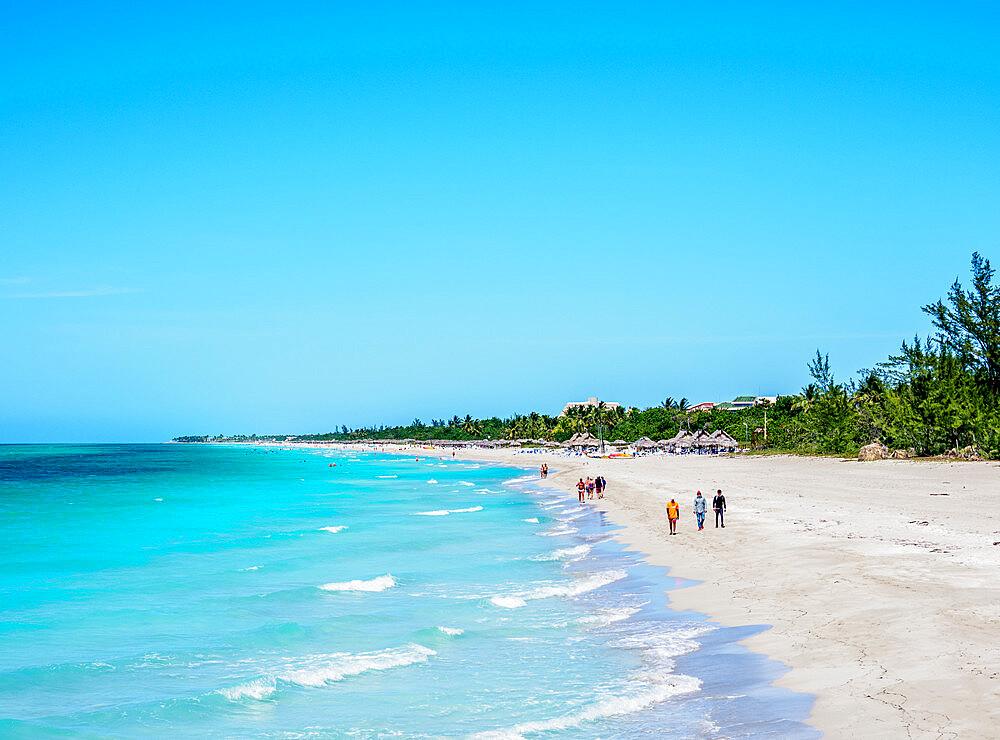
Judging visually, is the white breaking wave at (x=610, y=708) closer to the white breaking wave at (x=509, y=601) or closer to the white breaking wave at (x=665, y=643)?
the white breaking wave at (x=665, y=643)

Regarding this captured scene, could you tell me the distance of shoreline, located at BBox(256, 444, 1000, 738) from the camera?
994 centimetres

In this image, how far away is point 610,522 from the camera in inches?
1505

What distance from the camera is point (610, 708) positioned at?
38.4 ft

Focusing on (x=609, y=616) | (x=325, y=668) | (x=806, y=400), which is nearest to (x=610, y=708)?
(x=325, y=668)

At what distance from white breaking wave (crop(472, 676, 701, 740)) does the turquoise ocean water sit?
0.15ft

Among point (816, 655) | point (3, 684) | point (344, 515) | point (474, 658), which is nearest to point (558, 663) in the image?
point (474, 658)

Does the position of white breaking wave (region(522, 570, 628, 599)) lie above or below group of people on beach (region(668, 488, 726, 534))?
below

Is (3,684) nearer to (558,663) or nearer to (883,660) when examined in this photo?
(558,663)

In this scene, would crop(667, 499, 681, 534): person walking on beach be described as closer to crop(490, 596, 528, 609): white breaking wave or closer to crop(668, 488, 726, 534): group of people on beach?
crop(668, 488, 726, 534): group of people on beach

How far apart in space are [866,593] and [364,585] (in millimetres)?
14698

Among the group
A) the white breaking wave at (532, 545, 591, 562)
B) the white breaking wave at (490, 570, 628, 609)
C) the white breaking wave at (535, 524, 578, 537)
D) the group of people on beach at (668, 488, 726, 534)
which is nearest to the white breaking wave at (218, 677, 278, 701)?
the white breaking wave at (490, 570, 628, 609)

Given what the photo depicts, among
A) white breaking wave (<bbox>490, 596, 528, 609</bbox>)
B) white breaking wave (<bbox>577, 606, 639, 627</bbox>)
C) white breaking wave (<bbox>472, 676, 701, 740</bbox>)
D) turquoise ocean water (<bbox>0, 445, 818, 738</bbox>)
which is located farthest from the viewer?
white breaking wave (<bbox>490, 596, 528, 609</bbox>)

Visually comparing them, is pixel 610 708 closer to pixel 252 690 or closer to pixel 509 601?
pixel 252 690

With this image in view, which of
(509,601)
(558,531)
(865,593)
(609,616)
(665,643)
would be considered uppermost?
(865,593)
